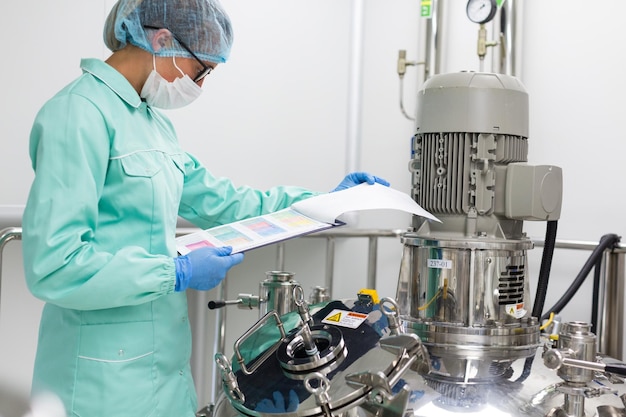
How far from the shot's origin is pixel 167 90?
4.34ft

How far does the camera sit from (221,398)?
1.32 metres

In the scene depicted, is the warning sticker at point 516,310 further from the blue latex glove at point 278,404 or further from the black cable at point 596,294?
the black cable at point 596,294

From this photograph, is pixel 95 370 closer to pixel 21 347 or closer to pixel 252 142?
pixel 21 347

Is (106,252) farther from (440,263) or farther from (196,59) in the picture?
(440,263)

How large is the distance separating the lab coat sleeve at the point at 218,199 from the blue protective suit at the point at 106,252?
136 millimetres

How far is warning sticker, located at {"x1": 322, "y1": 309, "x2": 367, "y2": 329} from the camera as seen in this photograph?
119 centimetres

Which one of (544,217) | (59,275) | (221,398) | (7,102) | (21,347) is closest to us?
(59,275)

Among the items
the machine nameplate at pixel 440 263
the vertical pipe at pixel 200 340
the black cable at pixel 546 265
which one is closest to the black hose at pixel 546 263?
the black cable at pixel 546 265

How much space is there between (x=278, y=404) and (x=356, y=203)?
46cm

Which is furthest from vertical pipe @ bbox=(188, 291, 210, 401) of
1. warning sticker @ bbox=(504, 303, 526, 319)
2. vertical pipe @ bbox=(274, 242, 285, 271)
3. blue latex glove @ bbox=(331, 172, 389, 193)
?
warning sticker @ bbox=(504, 303, 526, 319)

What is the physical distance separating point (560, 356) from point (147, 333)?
747 millimetres

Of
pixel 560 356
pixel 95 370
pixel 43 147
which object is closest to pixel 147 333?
pixel 95 370

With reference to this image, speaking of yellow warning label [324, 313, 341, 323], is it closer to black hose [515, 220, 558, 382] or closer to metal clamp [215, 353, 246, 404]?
metal clamp [215, 353, 246, 404]

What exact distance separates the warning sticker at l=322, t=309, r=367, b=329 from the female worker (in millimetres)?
205
